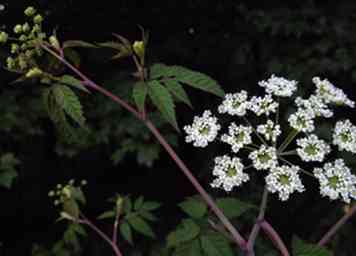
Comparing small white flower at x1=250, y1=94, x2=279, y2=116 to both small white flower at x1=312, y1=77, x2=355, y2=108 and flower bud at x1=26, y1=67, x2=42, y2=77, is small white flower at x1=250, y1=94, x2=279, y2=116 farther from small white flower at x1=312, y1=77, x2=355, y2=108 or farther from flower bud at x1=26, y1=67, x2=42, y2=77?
flower bud at x1=26, y1=67, x2=42, y2=77

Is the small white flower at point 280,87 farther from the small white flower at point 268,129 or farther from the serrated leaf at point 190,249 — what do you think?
the serrated leaf at point 190,249

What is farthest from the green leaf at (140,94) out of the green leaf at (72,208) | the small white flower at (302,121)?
the green leaf at (72,208)

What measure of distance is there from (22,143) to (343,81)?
2.77 m

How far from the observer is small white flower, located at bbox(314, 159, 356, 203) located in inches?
64.1

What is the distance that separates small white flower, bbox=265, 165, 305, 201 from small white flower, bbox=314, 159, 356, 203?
0.10m

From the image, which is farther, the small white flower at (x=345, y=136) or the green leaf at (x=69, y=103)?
the small white flower at (x=345, y=136)

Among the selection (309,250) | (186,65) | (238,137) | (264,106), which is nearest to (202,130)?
(238,137)

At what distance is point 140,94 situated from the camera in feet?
4.97

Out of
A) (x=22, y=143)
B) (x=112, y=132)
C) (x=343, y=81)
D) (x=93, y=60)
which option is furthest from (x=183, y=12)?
(x=22, y=143)

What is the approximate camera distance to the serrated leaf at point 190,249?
167cm

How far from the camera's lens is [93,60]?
3613 mm

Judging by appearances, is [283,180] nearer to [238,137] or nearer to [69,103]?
[238,137]

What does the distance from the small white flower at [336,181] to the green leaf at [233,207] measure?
1.00 feet

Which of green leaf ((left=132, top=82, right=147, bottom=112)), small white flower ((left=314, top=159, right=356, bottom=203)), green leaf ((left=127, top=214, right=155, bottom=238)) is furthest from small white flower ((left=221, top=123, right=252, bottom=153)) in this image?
green leaf ((left=127, top=214, right=155, bottom=238))
